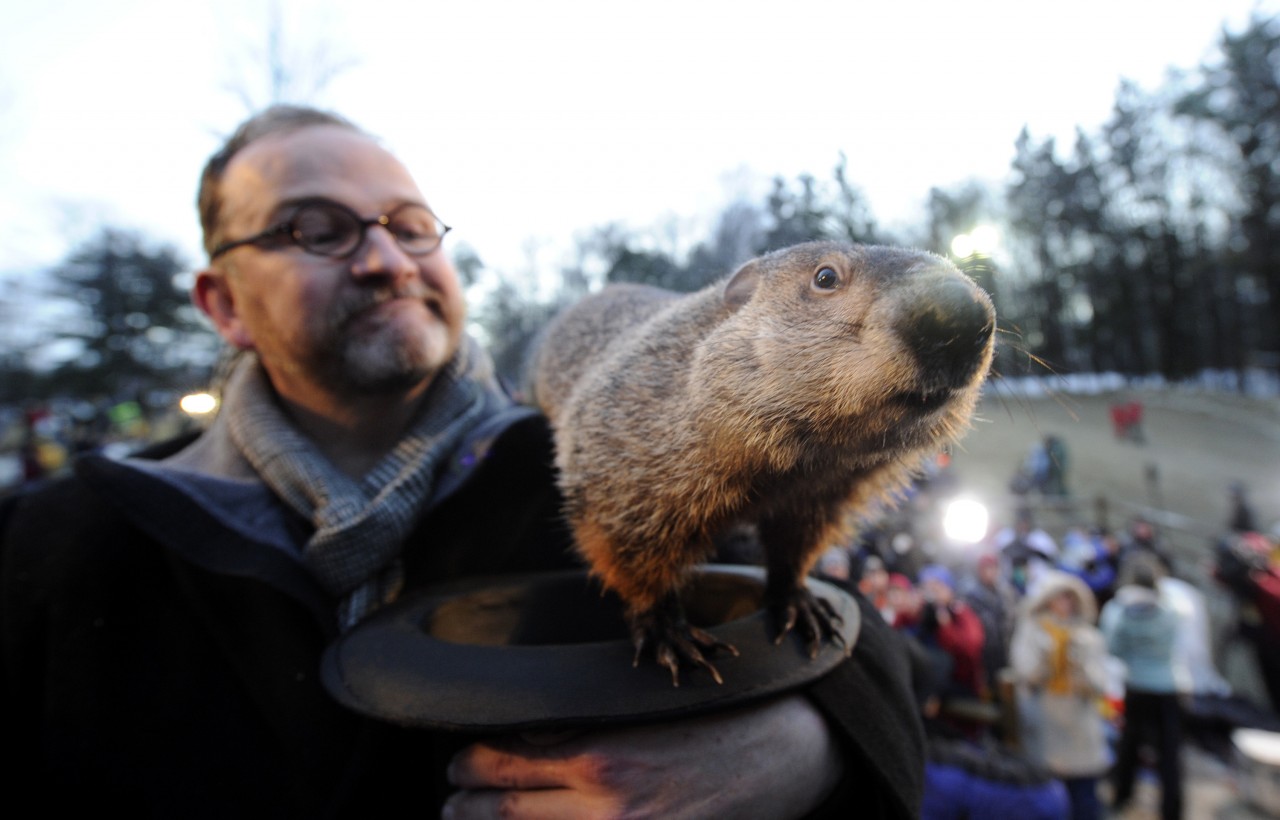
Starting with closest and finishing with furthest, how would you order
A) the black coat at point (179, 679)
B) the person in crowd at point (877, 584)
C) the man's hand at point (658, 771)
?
1. the man's hand at point (658, 771)
2. the black coat at point (179, 679)
3. the person in crowd at point (877, 584)

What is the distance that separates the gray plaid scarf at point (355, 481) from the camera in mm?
2004

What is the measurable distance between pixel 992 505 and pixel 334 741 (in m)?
9.32

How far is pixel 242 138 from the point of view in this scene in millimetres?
2502

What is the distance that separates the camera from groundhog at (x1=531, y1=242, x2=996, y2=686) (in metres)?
1.19

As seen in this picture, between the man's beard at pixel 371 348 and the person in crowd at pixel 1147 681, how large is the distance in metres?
7.32

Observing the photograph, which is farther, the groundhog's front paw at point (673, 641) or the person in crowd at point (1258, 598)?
the person in crowd at point (1258, 598)

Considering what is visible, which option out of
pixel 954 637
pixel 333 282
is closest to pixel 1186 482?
pixel 954 637

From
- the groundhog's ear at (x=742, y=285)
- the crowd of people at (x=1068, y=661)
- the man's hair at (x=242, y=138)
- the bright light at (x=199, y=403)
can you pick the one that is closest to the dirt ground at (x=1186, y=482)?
the crowd of people at (x=1068, y=661)

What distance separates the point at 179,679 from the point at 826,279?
2336 millimetres

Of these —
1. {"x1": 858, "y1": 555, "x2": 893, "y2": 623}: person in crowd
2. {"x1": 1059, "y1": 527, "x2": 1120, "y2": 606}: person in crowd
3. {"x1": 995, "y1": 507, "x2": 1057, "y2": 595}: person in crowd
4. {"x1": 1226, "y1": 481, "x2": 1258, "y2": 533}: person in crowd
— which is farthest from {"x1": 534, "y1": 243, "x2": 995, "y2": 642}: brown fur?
{"x1": 1226, "y1": 481, "x2": 1258, "y2": 533}: person in crowd

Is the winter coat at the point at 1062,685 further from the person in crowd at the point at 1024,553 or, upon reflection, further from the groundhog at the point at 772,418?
the groundhog at the point at 772,418

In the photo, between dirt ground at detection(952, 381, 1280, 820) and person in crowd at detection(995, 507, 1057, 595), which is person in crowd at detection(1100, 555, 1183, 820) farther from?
person in crowd at detection(995, 507, 1057, 595)

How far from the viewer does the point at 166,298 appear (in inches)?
530

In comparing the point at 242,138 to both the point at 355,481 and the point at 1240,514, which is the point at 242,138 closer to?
the point at 355,481
